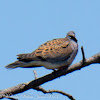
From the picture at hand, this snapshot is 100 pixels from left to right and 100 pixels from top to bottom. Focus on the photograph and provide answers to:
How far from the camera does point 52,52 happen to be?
4.62 metres

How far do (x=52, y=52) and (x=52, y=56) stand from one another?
9 cm

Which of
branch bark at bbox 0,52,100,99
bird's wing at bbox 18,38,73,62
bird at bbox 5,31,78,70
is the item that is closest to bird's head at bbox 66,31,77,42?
bird at bbox 5,31,78,70

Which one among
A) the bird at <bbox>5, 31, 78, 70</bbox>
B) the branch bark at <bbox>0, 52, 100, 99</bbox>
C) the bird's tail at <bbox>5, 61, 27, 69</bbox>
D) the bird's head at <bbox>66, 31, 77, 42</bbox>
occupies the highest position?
the bird's head at <bbox>66, 31, 77, 42</bbox>

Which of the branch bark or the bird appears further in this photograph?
the bird

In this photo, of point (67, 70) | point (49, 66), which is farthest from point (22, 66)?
point (67, 70)

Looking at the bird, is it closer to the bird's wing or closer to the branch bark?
the bird's wing

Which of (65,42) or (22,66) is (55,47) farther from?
(22,66)

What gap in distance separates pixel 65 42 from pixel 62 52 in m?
0.28

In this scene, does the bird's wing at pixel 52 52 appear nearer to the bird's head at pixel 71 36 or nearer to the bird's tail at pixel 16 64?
the bird's tail at pixel 16 64

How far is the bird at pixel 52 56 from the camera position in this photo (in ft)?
14.1

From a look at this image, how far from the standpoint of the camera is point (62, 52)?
4.71 meters

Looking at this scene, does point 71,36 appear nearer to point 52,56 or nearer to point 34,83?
point 52,56

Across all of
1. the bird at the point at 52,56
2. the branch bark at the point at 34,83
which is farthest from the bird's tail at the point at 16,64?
the branch bark at the point at 34,83

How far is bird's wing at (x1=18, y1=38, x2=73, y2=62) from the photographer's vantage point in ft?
14.4
